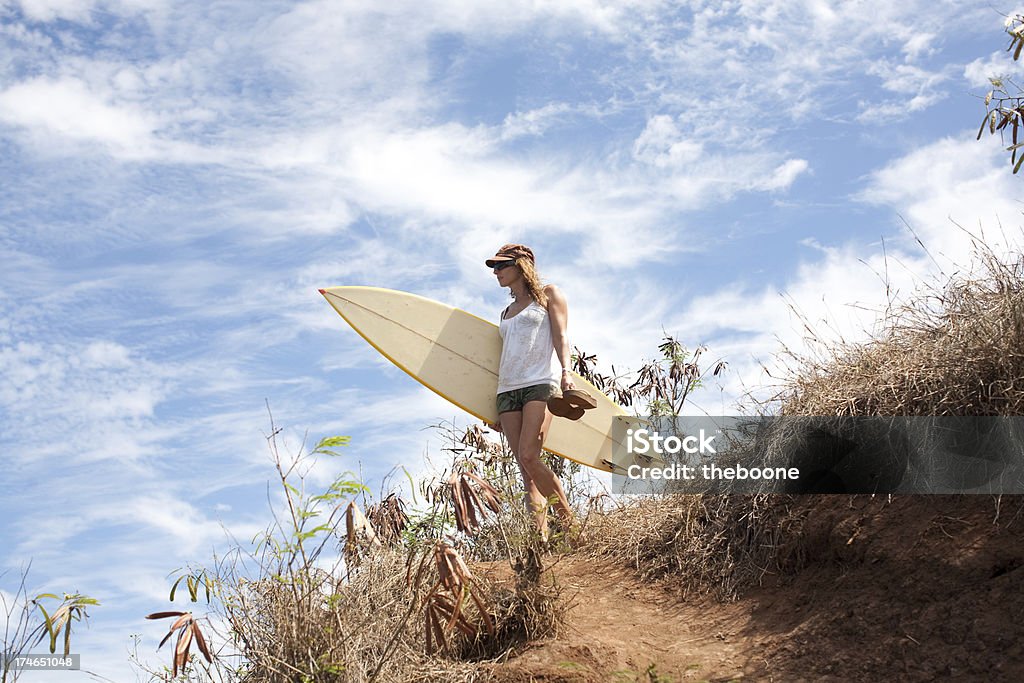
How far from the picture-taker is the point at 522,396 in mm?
5070

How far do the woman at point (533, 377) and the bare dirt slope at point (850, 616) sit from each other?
666mm

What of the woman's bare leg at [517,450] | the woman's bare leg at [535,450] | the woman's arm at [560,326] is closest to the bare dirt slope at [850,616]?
the woman's bare leg at [517,450]

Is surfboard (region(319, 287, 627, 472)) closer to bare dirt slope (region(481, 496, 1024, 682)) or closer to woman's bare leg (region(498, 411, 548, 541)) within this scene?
woman's bare leg (region(498, 411, 548, 541))

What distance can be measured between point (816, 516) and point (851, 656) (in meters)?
0.78

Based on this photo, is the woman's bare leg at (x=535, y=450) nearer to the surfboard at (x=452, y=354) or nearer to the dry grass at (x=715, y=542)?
the dry grass at (x=715, y=542)

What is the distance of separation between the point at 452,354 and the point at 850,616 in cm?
281

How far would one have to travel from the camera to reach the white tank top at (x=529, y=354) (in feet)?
16.6

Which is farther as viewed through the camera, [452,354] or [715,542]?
[452,354]

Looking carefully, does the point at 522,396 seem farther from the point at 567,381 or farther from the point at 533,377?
the point at 567,381

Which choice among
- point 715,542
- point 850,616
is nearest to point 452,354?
point 715,542

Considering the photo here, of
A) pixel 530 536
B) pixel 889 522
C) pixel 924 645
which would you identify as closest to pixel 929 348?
pixel 889 522

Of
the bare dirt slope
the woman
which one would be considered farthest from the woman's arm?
the bare dirt slope

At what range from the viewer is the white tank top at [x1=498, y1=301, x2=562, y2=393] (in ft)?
16.6

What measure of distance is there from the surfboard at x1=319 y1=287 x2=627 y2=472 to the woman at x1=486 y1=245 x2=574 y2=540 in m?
0.52
